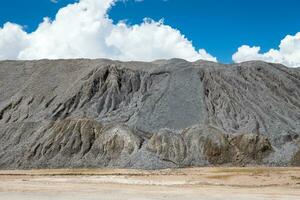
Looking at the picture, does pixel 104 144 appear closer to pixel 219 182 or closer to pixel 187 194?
pixel 219 182

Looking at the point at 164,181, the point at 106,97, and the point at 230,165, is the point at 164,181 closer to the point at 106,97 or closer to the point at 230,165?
the point at 230,165

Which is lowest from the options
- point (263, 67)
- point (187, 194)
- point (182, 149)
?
point (187, 194)

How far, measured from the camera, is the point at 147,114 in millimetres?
74562

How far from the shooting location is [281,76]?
90.8m

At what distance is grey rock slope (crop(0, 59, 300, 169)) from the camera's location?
208 feet

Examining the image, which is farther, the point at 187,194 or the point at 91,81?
the point at 91,81

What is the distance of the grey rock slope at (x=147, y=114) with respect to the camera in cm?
6331

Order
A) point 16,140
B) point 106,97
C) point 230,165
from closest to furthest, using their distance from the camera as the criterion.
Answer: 1. point 230,165
2. point 16,140
3. point 106,97

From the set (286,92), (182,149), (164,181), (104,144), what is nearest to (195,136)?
(182,149)

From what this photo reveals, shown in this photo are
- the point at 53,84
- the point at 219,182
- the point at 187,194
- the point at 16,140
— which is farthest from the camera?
the point at 53,84

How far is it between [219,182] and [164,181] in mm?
4515

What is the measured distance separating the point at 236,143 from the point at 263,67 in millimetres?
31410

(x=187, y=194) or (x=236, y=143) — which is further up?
(x=236, y=143)

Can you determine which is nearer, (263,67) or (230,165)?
(230,165)
